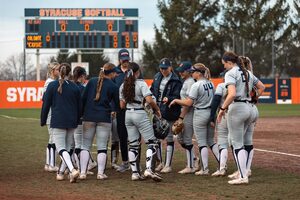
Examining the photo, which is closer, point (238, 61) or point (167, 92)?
point (238, 61)

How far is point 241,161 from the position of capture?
10.2 metres

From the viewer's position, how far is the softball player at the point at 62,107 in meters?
10.7

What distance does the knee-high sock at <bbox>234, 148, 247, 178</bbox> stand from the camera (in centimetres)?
1022

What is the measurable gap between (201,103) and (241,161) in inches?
58.4

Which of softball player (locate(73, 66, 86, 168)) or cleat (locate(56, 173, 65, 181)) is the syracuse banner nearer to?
softball player (locate(73, 66, 86, 168))

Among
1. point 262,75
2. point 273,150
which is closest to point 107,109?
point 273,150

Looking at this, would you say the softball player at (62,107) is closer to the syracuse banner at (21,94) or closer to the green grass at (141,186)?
the green grass at (141,186)

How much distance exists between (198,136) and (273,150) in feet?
15.4

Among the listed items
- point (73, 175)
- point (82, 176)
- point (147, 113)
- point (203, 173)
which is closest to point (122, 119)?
point (147, 113)

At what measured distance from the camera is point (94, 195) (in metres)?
9.30

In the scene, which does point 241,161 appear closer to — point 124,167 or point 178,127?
point 178,127

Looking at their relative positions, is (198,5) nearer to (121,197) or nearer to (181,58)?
(181,58)

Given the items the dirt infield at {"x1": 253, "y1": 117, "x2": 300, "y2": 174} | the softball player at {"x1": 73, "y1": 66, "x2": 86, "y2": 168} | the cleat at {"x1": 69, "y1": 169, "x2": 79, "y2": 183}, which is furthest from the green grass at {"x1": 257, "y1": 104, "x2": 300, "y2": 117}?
the cleat at {"x1": 69, "y1": 169, "x2": 79, "y2": 183}

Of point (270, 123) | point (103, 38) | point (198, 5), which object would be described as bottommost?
point (270, 123)
